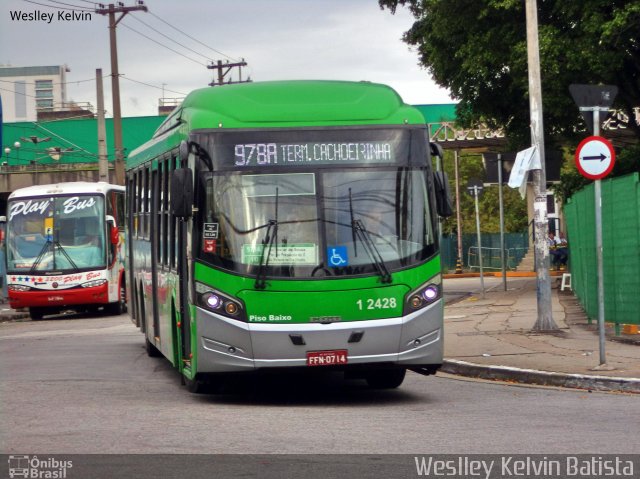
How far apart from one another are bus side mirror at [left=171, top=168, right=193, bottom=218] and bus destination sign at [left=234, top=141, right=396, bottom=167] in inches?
21.3

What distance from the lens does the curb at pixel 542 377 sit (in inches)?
530

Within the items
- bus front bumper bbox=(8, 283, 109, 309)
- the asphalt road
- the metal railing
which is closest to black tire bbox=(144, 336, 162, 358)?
the asphalt road

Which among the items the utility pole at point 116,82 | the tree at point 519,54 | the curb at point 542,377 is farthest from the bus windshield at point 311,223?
the utility pole at point 116,82

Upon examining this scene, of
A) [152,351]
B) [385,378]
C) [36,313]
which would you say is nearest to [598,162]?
[385,378]

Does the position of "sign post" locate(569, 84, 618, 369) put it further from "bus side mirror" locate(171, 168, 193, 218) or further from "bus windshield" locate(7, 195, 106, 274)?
"bus windshield" locate(7, 195, 106, 274)

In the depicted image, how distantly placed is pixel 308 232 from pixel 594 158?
414cm

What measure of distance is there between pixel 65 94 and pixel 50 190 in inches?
2671

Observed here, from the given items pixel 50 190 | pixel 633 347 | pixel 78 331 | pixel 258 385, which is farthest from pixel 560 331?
pixel 50 190

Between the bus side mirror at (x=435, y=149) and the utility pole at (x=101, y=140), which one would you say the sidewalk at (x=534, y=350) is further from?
the utility pole at (x=101, y=140)

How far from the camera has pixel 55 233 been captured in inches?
1262

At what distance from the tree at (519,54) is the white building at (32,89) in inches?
2397

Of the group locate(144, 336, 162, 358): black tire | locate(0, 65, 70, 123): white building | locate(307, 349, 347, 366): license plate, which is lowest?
locate(144, 336, 162, 358): black tire

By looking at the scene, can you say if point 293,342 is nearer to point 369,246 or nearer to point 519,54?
point 369,246

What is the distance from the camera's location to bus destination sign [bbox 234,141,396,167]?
12555 mm
